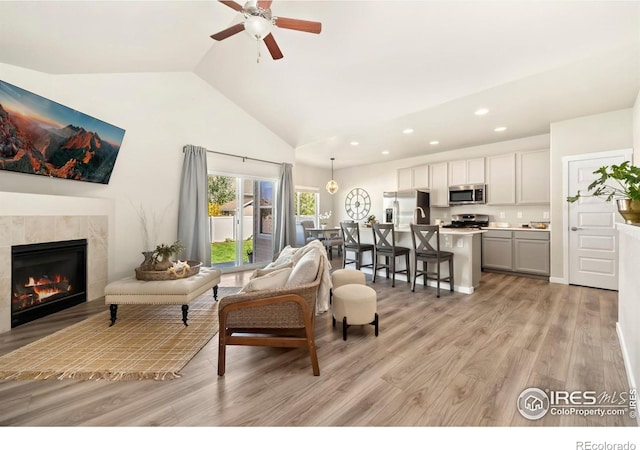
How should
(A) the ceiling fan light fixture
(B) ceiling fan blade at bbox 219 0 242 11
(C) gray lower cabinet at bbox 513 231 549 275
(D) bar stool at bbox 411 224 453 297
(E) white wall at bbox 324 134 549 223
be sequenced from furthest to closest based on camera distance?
(E) white wall at bbox 324 134 549 223 < (C) gray lower cabinet at bbox 513 231 549 275 < (D) bar stool at bbox 411 224 453 297 < (A) the ceiling fan light fixture < (B) ceiling fan blade at bbox 219 0 242 11

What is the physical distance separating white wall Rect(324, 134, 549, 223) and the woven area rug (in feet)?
19.3

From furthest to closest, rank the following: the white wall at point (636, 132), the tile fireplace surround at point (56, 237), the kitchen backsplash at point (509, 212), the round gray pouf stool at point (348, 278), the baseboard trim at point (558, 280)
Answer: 1. the kitchen backsplash at point (509, 212)
2. the baseboard trim at point (558, 280)
3. the white wall at point (636, 132)
4. the round gray pouf stool at point (348, 278)
5. the tile fireplace surround at point (56, 237)

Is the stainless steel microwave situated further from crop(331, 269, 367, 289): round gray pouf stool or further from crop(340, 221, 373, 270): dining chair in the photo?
crop(331, 269, 367, 289): round gray pouf stool

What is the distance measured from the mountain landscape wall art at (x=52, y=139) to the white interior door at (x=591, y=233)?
7092mm

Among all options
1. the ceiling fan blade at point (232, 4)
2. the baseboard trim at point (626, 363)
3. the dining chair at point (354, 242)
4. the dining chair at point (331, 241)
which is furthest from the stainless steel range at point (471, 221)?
the ceiling fan blade at point (232, 4)

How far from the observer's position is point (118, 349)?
228 cm

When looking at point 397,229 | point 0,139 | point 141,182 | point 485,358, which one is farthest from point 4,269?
point 397,229

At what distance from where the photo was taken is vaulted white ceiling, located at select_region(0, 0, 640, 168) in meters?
2.45

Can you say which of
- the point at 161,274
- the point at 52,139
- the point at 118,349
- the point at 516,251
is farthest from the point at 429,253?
the point at 52,139

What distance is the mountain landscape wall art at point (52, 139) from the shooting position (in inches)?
108

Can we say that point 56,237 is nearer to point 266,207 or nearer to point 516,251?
point 266,207

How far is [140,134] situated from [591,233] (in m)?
7.24

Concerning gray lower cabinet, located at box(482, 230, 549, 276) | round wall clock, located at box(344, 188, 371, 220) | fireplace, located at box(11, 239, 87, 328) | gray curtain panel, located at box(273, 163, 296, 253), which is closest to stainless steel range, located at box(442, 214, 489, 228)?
gray lower cabinet, located at box(482, 230, 549, 276)

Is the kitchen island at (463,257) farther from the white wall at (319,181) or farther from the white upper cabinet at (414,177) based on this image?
the white wall at (319,181)
